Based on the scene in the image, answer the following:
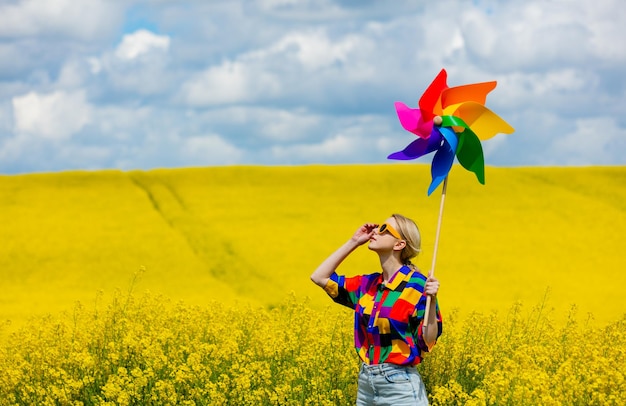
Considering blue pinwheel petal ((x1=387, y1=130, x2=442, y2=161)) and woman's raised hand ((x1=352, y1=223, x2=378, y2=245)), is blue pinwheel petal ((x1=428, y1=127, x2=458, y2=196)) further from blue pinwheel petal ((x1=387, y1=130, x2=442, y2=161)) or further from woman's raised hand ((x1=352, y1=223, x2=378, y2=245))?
woman's raised hand ((x1=352, y1=223, x2=378, y2=245))

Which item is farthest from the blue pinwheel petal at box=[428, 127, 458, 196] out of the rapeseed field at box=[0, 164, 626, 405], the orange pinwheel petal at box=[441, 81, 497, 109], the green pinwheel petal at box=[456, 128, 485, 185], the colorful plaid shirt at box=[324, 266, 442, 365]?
the rapeseed field at box=[0, 164, 626, 405]

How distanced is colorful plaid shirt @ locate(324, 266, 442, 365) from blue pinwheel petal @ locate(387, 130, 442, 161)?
3.37ft

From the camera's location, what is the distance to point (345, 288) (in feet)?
21.3

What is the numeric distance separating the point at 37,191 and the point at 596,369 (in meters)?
21.6

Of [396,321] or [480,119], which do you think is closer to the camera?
[396,321]

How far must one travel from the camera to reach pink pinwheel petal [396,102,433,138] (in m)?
6.76

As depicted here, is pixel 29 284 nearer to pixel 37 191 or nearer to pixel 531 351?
pixel 37 191

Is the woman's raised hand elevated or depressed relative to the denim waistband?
elevated

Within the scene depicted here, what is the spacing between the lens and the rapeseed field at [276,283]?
8.10 m

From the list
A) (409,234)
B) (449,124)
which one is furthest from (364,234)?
(449,124)

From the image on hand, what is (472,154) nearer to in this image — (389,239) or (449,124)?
(449,124)

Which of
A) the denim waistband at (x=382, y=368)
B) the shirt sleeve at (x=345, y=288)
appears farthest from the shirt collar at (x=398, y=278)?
the denim waistband at (x=382, y=368)

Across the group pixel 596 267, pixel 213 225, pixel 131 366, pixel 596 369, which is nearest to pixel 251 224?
pixel 213 225

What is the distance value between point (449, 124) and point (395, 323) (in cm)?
167
